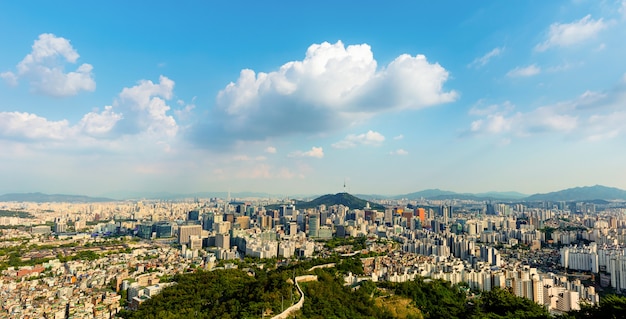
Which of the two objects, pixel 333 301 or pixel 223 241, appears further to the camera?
pixel 223 241

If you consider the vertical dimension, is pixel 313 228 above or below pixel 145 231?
above

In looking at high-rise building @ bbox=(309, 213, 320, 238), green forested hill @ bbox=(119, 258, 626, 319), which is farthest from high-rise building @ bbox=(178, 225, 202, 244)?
green forested hill @ bbox=(119, 258, 626, 319)

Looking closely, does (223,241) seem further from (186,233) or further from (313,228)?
(313,228)

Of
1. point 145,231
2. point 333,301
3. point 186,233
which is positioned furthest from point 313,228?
point 333,301

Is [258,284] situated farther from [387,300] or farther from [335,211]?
[335,211]


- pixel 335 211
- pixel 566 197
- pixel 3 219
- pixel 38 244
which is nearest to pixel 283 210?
pixel 335 211

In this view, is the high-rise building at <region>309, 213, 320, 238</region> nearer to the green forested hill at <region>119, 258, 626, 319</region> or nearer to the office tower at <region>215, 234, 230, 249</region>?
the office tower at <region>215, 234, 230, 249</region>

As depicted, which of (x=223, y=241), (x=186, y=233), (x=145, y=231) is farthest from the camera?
(x=145, y=231)

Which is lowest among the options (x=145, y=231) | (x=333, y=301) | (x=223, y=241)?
(x=145, y=231)

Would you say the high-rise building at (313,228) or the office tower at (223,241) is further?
the high-rise building at (313,228)

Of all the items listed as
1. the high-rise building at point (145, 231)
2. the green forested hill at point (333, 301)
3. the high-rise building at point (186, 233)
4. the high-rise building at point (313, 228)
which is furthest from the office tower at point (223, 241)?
the green forested hill at point (333, 301)

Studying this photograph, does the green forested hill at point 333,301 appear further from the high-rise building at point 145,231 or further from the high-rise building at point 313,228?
the high-rise building at point 145,231

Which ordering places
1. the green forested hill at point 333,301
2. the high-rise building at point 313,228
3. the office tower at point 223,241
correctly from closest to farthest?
1. the green forested hill at point 333,301
2. the office tower at point 223,241
3. the high-rise building at point 313,228
